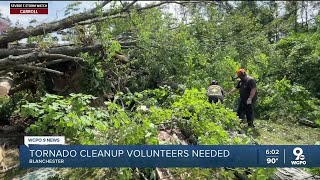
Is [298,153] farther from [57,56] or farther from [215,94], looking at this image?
[57,56]

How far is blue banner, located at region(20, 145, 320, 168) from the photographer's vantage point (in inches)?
158

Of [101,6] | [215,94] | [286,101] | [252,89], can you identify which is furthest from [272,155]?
[286,101]

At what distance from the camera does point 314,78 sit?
10.4 metres

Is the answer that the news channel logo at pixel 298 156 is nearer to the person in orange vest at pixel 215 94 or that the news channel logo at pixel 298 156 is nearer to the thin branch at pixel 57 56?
the person in orange vest at pixel 215 94

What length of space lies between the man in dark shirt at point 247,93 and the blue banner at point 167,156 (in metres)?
3.44

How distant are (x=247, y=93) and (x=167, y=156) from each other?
4057mm

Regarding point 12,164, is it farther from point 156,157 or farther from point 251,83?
point 251,83

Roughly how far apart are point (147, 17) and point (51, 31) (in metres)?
1.85

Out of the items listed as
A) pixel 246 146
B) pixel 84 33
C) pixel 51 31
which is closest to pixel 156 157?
pixel 246 146

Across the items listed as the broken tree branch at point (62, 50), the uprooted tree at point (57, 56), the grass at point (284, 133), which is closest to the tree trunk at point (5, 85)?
the uprooted tree at point (57, 56)

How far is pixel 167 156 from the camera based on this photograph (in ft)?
13.3

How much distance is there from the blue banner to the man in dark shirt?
11.3 feet

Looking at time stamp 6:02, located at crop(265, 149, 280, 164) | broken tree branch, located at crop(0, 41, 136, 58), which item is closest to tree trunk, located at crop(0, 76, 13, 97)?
broken tree branch, located at crop(0, 41, 136, 58)

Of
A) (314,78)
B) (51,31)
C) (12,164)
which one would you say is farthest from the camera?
(314,78)
